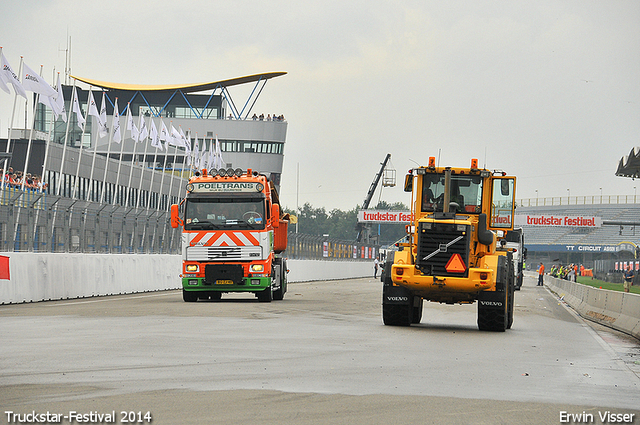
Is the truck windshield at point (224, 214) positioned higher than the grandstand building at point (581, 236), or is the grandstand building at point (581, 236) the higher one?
the grandstand building at point (581, 236)

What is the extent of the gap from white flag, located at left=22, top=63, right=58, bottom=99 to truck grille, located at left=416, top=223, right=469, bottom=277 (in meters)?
23.6

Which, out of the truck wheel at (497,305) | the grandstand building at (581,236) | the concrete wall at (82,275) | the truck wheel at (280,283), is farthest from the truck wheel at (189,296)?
the grandstand building at (581,236)

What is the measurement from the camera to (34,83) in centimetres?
→ 3591

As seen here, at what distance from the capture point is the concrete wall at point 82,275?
22219 mm

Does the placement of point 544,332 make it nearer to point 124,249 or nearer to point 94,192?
point 124,249

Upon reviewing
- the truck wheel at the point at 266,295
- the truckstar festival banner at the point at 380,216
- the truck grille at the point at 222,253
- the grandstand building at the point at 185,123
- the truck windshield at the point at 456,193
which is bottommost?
the truck wheel at the point at 266,295

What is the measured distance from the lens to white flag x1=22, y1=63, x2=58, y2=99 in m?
35.5

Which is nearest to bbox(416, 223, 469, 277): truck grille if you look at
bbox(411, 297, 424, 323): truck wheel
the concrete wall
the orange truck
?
bbox(411, 297, 424, 323): truck wheel

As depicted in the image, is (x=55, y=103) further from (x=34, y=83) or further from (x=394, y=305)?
(x=394, y=305)

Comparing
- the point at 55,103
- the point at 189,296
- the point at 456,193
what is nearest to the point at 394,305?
the point at 456,193

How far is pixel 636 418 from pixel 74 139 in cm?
10254

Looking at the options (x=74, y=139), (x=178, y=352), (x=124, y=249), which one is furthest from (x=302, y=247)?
(x=74, y=139)

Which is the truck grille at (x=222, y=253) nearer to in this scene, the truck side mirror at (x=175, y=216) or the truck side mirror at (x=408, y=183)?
the truck side mirror at (x=175, y=216)

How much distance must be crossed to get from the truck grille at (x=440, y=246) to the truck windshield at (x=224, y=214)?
760cm
